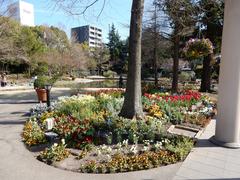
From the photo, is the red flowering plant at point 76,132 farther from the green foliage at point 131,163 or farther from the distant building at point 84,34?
the distant building at point 84,34

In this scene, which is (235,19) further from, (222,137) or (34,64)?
(34,64)

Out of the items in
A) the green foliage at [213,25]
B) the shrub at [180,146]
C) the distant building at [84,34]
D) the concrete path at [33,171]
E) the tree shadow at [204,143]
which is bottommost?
the concrete path at [33,171]

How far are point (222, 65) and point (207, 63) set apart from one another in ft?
40.2

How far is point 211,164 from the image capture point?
502cm

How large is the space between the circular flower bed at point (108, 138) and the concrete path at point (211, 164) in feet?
0.84

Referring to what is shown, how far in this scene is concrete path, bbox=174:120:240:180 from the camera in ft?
15.0

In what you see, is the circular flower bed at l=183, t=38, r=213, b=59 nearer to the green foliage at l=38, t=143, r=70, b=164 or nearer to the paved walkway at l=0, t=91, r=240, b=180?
the paved walkway at l=0, t=91, r=240, b=180

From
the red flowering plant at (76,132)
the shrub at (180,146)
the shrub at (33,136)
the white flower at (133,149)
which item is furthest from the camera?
the shrub at (33,136)

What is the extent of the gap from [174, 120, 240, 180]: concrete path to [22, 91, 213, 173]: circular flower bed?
256 mm

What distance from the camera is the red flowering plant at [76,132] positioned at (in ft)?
20.1

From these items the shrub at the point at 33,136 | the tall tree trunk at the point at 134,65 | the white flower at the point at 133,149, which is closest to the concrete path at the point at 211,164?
the white flower at the point at 133,149

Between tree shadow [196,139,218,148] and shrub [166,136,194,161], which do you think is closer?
shrub [166,136,194,161]

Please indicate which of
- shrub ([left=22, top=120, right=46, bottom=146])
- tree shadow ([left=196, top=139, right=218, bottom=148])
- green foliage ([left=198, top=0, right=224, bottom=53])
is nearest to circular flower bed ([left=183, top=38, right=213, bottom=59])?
tree shadow ([left=196, top=139, right=218, bottom=148])

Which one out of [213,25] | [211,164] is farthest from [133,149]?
[213,25]
